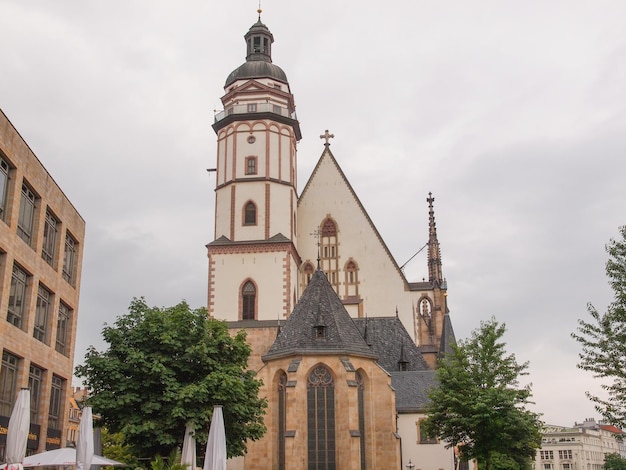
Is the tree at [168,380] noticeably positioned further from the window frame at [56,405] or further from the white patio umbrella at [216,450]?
the white patio umbrella at [216,450]

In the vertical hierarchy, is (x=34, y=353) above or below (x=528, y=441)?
above

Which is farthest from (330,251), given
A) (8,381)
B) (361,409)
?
(8,381)

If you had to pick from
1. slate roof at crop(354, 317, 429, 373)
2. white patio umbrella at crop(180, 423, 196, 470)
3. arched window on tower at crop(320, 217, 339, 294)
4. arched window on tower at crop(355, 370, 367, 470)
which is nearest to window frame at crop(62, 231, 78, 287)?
white patio umbrella at crop(180, 423, 196, 470)

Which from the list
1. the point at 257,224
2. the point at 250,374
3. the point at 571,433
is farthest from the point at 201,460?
the point at 571,433

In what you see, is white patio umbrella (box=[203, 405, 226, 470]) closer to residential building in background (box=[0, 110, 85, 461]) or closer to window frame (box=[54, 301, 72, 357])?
residential building in background (box=[0, 110, 85, 461])

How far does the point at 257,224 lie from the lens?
51.8m

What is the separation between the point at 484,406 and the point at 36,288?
18.6 metres

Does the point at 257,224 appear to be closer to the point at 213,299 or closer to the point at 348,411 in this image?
the point at 213,299

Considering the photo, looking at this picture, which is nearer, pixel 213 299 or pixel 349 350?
pixel 349 350

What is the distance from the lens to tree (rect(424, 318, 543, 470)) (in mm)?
32938

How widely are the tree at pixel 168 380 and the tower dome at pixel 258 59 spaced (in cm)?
2789

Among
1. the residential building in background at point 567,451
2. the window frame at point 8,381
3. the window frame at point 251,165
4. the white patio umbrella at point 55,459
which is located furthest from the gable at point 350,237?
the residential building in background at point 567,451

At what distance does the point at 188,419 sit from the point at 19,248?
8445mm

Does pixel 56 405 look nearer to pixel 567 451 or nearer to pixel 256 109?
pixel 256 109
